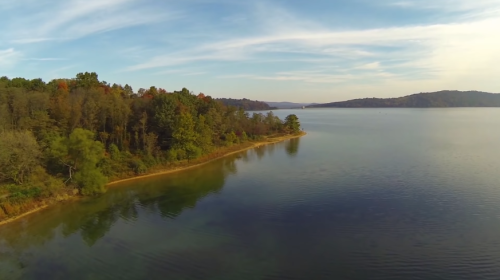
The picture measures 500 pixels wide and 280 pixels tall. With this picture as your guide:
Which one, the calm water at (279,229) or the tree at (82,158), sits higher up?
the tree at (82,158)

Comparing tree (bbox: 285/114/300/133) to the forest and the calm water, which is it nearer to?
the forest

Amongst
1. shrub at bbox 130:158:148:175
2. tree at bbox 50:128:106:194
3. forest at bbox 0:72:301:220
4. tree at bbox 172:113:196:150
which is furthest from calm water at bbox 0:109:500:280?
tree at bbox 172:113:196:150

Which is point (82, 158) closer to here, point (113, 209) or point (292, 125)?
point (113, 209)

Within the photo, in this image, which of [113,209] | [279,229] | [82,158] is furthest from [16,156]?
[279,229]

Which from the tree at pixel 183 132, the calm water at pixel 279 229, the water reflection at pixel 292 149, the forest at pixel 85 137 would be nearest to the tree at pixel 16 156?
the forest at pixel 85 137

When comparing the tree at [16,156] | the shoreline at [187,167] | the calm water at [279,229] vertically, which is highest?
the tree at [16,156]

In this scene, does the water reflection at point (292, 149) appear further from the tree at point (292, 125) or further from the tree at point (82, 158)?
the tree at point (82, 158)

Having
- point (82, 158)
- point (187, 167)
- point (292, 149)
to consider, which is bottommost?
point (187, 167)
